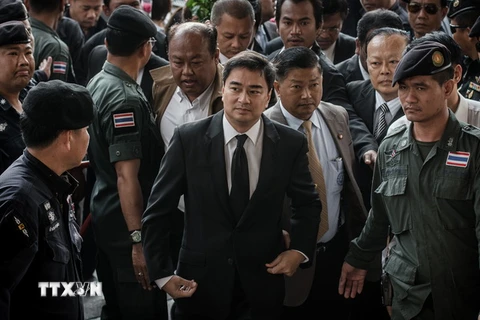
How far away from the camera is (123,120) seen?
450 cm

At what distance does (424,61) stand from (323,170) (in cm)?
111

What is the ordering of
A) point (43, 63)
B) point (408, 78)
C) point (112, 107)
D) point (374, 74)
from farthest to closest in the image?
1. point (43, 63)
2. point (374, 74)
3. point (112, 107)
4. point (408, 78)

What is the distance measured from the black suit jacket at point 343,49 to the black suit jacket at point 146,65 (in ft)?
5.03

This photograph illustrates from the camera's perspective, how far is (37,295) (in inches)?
124

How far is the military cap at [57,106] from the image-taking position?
3.30 m

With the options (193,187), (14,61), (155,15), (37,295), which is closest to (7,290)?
(37,295)

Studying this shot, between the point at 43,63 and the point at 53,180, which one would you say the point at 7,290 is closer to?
the point at 53,180

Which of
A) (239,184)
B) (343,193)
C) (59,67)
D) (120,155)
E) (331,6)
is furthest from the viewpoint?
(331,6)

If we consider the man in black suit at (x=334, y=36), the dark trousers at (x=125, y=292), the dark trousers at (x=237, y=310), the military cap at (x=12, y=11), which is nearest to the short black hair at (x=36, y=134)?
the dark trousers at (x=237, y=310)

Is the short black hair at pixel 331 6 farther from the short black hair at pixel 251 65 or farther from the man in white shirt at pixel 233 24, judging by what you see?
the short black hair at pixel 251 65

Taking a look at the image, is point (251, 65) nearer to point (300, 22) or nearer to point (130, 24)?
point (130, 24)

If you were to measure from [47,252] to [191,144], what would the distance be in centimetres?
108

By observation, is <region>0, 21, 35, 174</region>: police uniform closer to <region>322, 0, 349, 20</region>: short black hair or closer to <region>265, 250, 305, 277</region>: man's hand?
<region>265, 250, 305, 277</region>: man's hand

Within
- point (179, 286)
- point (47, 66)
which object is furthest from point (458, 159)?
point (47, 66)
